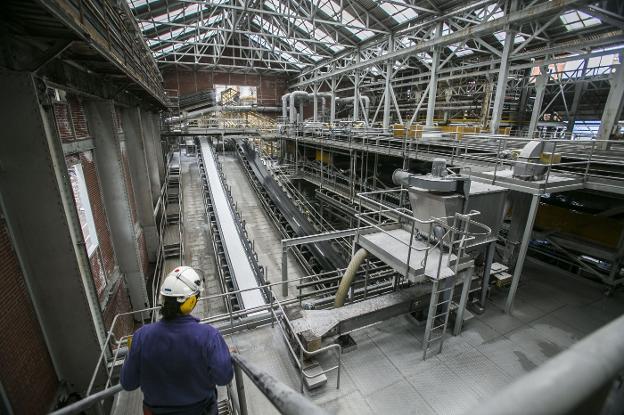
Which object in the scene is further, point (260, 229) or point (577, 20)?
point (577, 20)

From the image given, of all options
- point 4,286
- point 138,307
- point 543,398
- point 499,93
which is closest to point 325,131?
point 499,93

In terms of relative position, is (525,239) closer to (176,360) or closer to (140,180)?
(176,360)

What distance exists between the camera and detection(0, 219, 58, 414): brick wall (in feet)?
11.9

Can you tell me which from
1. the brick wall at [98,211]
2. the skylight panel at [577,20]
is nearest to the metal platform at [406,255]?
the brick wall at [98,211]

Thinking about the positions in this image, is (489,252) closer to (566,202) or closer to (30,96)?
(566,202)

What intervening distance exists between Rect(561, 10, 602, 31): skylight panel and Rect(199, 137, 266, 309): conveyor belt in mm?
18896

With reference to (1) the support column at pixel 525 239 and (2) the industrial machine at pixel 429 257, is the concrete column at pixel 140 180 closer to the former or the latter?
(2) the industrial machine at pixel 429 257

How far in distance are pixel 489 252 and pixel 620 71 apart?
Answer: 8555mm

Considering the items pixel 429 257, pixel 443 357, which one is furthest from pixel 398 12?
pixel 443 357

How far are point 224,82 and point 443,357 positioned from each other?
35.8m

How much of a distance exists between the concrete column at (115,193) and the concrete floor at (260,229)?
3.55 metres

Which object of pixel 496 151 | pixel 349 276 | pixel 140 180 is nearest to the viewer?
pixel 349 276

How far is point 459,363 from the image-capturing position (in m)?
4.63

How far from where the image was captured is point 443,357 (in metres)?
4.75
